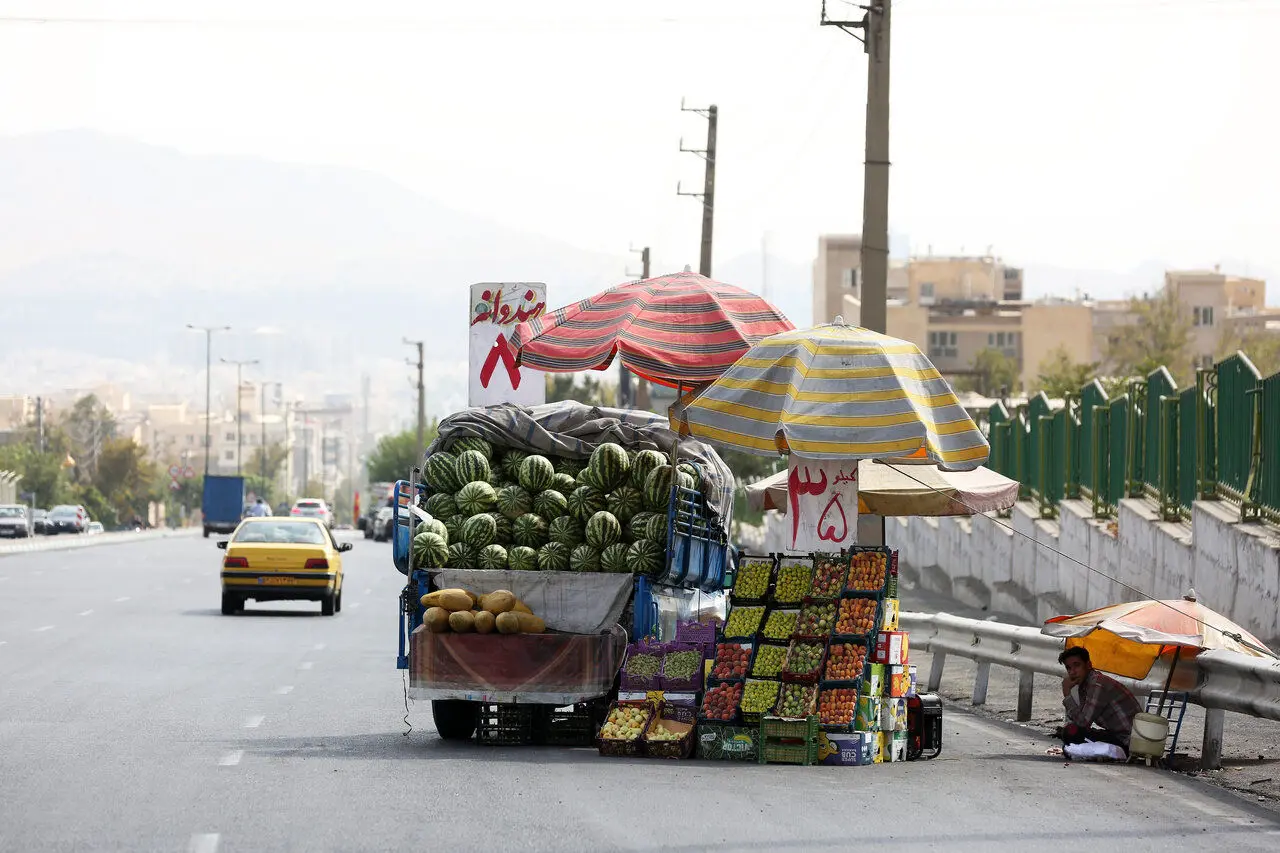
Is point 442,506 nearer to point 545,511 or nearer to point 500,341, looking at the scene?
point 545,511

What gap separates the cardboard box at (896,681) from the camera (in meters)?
15.5

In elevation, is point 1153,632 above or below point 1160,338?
below

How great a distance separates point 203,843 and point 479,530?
257 inches

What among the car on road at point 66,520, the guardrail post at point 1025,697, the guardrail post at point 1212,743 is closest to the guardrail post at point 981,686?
the guardrail post at point 1025,697


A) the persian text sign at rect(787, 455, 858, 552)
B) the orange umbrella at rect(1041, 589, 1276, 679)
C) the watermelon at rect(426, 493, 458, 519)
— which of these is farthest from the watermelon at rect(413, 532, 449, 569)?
the orange umbrella at rect(1041, 589, 1276, 679)

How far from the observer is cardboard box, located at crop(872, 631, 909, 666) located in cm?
1548

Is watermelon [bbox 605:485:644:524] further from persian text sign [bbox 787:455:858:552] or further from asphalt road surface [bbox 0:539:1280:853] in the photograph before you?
asphalt road surface [bbox 0:539:1280:853]

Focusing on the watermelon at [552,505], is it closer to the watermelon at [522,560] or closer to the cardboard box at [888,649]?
the watermelon at [522,560]

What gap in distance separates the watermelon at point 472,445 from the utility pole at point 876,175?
19.8ft

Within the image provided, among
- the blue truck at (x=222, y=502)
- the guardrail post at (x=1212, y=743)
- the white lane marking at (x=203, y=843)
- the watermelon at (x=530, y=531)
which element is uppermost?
the watermelon at (x=530, y=531)

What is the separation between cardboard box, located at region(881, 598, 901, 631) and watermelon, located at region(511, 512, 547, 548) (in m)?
2.89

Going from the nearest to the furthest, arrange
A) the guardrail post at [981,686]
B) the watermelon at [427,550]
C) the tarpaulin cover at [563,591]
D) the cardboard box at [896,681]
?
the cardboard box at [896,681] → the tarpaulin cover at [563,591] → the watermelon at [427,550] → the guardrail post at [981,686]

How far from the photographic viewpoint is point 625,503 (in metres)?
16.8

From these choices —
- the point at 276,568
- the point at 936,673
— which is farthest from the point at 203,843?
the point at 276,568
